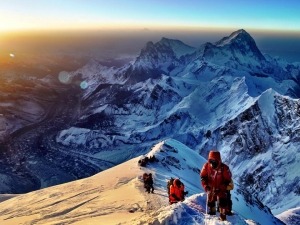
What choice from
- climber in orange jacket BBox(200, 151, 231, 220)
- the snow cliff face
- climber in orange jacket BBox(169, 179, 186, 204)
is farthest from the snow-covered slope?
the snow cliff face

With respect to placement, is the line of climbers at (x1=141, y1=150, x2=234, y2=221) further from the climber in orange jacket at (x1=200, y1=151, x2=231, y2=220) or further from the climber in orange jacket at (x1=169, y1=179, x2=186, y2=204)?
the climber in orange jacket at (x1=169, y1=179, x2=186, y2=204)

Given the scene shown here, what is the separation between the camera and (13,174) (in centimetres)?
19925

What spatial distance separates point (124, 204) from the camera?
38.7m

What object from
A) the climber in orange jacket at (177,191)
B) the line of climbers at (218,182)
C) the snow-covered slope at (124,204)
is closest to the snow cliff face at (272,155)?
the snow-covered slope at (124,204)

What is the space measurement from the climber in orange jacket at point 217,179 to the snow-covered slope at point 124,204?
78cm

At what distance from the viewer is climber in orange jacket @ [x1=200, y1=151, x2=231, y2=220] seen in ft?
55.8

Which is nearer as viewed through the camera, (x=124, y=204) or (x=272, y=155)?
(x=124, y=204)

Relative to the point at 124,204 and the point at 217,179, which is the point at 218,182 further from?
the point at 124,204

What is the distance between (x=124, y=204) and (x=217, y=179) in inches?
898

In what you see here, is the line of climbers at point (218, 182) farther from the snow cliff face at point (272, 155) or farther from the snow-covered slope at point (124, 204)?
the snow cliff face at point (272, 155)

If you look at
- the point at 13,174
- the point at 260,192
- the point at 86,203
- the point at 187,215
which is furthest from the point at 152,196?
the point at 13,174

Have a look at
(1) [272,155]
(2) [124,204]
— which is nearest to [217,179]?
(2) [124,204]

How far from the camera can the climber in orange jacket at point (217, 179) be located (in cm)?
1702

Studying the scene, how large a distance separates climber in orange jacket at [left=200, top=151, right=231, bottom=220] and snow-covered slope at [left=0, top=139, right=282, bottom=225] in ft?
2.54
